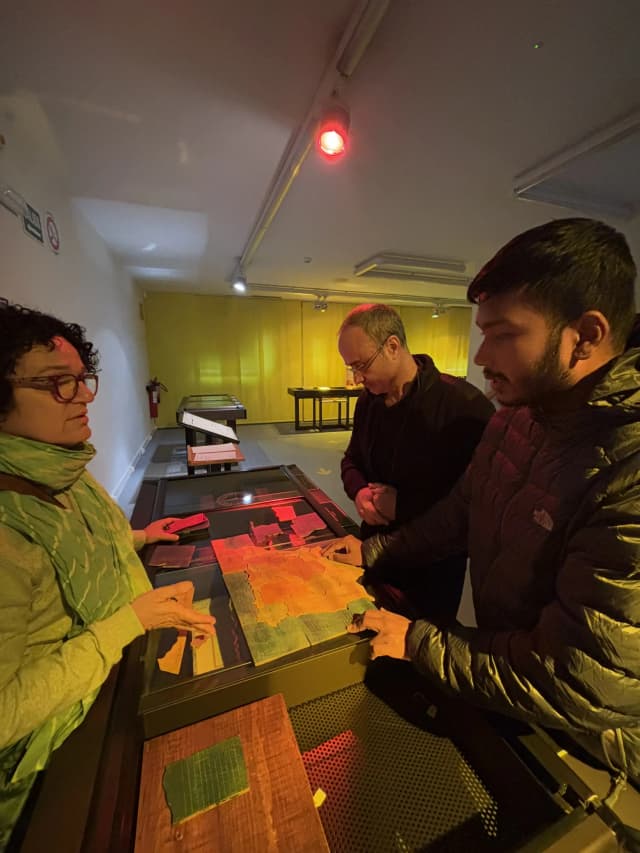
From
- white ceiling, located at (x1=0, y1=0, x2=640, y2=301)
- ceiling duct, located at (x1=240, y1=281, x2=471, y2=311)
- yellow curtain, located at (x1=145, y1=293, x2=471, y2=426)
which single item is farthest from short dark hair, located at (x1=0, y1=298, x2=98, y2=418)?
yellow curtain, located at (x1=145, y1=293, x2=471, y2=426)

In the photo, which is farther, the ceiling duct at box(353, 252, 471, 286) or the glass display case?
the ceiling duct at box(353, 252, 471, 286)

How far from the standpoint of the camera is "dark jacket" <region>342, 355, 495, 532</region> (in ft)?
4.12

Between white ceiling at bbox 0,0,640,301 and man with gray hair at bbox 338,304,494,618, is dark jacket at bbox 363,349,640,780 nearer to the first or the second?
man with gray hair at bbox 338,304,494,618

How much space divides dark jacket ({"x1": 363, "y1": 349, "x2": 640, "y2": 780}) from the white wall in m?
2.49

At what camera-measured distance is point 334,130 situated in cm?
152

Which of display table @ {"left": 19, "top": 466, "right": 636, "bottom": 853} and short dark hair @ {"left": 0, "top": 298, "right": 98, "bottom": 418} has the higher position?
short dark hair @ {"left": 0, "top": 298, "right": 98, "bottom": 418}

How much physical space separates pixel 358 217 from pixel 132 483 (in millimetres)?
3745

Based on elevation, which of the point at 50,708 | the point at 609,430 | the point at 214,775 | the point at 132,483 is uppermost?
the point at 609,430

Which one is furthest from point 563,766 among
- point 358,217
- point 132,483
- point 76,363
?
point 132,483

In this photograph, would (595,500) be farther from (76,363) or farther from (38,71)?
(38,71)

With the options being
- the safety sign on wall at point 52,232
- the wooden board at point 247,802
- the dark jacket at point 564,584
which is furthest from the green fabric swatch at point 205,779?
the safety sign on wall at point 52,232

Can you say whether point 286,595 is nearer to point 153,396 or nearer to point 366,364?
point 366,364

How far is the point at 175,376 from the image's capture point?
7.13 m

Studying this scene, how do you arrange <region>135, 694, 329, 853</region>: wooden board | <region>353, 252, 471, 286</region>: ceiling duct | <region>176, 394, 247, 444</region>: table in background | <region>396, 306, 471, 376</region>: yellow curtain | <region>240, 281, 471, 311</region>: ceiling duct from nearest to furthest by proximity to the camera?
<region>135, 694, 329, 853</region>: wooden board → <region>353, 252, 471, 286</region>: ceiling duct → <region>176, 394, 247, 444</region>: table in background → <region>240, 281, 471, 311</region>: ceiling duct → <region>396, 306, 471, 376</region>: yellow curtain
